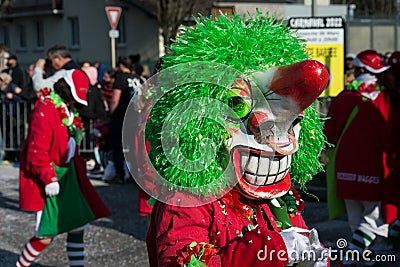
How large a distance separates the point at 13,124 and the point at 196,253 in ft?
39.9

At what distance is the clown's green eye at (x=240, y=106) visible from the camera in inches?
109

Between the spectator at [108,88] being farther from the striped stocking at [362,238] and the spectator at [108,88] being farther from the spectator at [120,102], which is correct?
the striped stocking at [362,238]

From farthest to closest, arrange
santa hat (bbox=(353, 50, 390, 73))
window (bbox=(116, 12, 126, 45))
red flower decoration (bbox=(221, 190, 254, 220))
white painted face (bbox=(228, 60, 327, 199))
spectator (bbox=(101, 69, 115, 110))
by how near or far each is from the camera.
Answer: window (bbox=(116, 12, 126, 45)), spectator (bbox=(101, 69, 115, 110)), santa hat (bbox=(353, 50, 390, 73)), red flower decoration (bbox=(221, 190, 254, 220)), white painted face (bbox=(228, 60, 327, 199))

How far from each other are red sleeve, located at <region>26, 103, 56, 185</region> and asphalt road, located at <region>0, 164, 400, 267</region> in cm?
123

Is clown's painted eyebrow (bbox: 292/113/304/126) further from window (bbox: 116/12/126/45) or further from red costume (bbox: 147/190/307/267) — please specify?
window (bbox: 116/12/126/45)

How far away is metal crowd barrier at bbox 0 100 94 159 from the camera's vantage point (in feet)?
46.0

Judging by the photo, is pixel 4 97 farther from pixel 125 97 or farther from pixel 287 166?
pixel 287 166

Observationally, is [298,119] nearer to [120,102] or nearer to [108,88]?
[120,102]

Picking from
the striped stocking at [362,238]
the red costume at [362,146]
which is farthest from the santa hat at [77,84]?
the striped stocking at [362,238]

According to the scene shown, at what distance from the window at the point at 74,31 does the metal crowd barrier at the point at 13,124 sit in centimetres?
2095

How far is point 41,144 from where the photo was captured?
6.00 metres

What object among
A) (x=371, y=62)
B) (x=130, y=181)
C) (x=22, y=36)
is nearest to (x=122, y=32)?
(x=22, y=36)

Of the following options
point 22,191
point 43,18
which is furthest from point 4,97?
point 43,18

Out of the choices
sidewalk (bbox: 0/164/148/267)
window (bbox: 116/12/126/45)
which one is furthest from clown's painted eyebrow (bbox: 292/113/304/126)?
window (bbox: 116/12/126/45)
